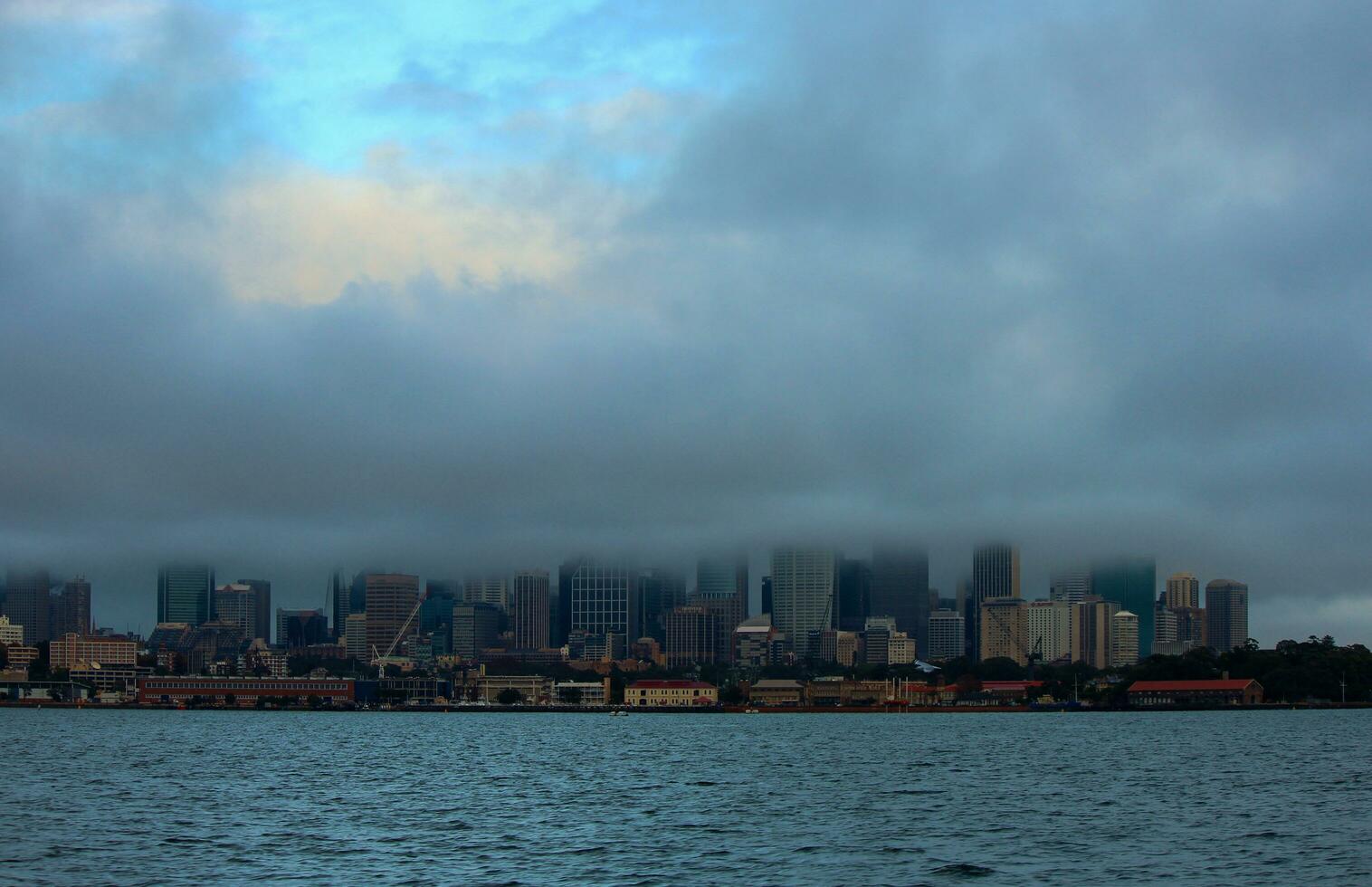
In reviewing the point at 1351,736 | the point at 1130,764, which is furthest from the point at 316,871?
the point at 1351,736

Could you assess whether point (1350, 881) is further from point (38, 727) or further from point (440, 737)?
→ point (38, 727)

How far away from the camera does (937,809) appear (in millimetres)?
67812

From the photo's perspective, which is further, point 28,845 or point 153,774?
point 153,774

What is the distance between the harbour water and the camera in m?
49.6

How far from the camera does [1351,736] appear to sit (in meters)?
135

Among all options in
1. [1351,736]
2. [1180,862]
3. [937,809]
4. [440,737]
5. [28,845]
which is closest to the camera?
[1180,862]

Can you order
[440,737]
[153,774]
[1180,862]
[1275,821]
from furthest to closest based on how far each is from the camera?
[440,737] < [153,774] < [1275,821] < [1180,862]

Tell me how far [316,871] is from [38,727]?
13798 cm

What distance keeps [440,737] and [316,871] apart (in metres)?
110

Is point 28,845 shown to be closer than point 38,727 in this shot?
Yes

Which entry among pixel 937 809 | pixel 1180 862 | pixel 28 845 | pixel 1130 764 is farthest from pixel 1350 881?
pixel 1130 764

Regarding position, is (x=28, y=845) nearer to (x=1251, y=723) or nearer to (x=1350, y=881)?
(x=1350, y=881)

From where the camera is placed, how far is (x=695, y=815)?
66.6 metres

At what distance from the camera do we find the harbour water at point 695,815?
49.6 metres
